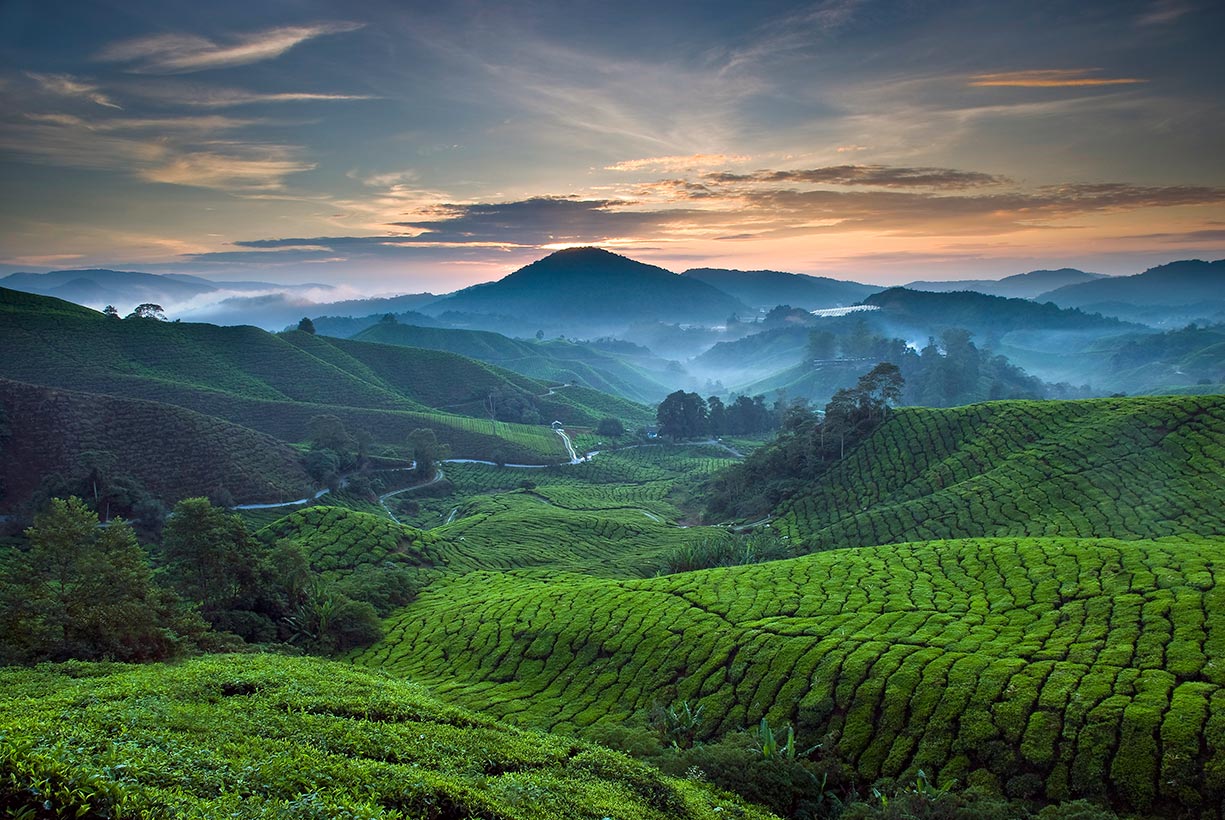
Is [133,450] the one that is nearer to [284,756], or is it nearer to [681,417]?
[284,756]

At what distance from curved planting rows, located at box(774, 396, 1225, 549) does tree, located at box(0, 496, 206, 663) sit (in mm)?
48459

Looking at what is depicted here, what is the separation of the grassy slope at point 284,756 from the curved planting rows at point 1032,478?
41.6 m

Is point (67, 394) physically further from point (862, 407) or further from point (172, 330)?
point (862, 407)

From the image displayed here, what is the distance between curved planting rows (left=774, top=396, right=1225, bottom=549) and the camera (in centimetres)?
4494

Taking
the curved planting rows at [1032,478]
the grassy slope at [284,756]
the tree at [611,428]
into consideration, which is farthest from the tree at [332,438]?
the grassy slope at [284,756]

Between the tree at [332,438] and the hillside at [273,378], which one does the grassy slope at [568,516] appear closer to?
the tree at [332,438]

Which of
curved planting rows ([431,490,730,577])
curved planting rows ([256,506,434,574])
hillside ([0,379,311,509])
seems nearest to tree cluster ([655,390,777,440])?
curved planting rows ([431,490,730,577])

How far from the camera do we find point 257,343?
146 metres

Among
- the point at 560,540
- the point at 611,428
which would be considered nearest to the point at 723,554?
the point at 560,540

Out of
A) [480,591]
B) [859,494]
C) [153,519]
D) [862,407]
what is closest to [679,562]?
[480,591]

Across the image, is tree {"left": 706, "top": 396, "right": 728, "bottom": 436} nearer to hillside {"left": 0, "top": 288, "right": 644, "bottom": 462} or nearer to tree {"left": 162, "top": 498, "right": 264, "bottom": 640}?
hillside {"left": 0, "top": 288, "right": 644, "bottom": 462}

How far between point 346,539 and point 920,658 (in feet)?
145

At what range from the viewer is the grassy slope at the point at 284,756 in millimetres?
9711

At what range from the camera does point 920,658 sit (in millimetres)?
23641
